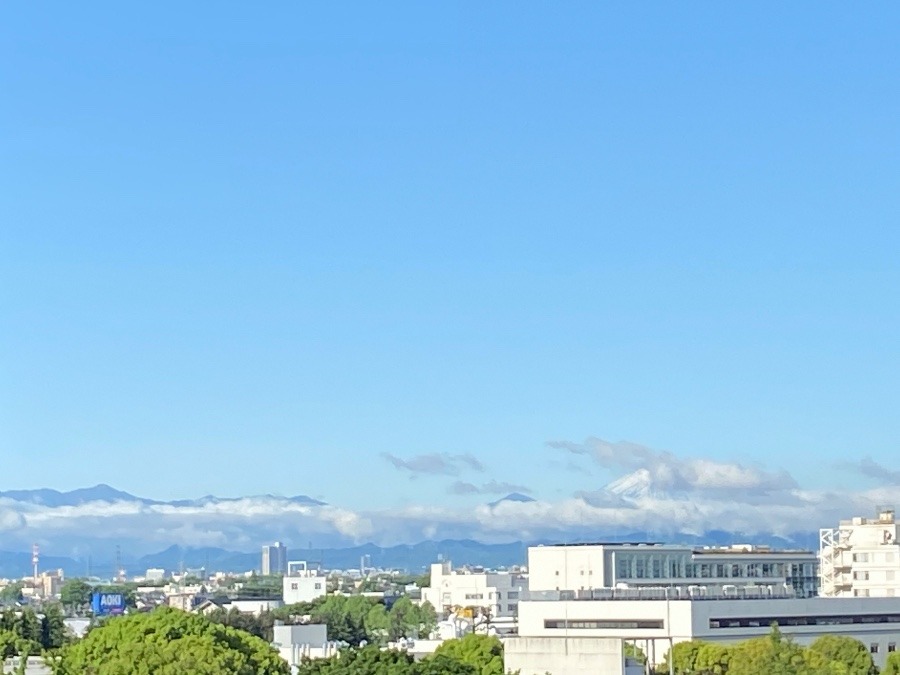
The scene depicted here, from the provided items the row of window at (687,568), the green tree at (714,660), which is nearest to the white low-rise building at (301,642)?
the green tree at (714,660)

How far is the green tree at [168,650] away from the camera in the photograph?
4669 cm

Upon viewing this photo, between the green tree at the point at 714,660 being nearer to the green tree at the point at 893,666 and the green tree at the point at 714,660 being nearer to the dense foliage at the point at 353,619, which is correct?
the green tree at the point at 893,666

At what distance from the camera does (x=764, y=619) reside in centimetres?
7719

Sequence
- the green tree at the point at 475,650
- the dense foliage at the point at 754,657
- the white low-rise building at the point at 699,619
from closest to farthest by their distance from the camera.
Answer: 1. the dense foliage at the point at 754,657
2. the green tree at the point at 475,650
3. the white low-rise building at the point at 699,619

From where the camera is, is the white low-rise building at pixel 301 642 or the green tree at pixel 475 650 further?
the white low-rise building at pixel 301 642

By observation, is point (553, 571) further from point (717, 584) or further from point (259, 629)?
point (259, 629)

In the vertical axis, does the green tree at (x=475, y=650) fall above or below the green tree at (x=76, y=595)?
below

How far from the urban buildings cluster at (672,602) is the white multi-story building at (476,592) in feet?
2.06

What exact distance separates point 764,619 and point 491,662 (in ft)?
76.1

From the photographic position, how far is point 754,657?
2441 inches

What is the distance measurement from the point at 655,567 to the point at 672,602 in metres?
25.8

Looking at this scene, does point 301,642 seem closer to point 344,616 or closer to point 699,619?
point 699,619

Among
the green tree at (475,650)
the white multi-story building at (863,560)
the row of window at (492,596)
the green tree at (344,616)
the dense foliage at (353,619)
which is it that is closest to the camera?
the green tree at (475,650)

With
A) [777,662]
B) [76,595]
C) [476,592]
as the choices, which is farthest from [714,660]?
[76,595]
